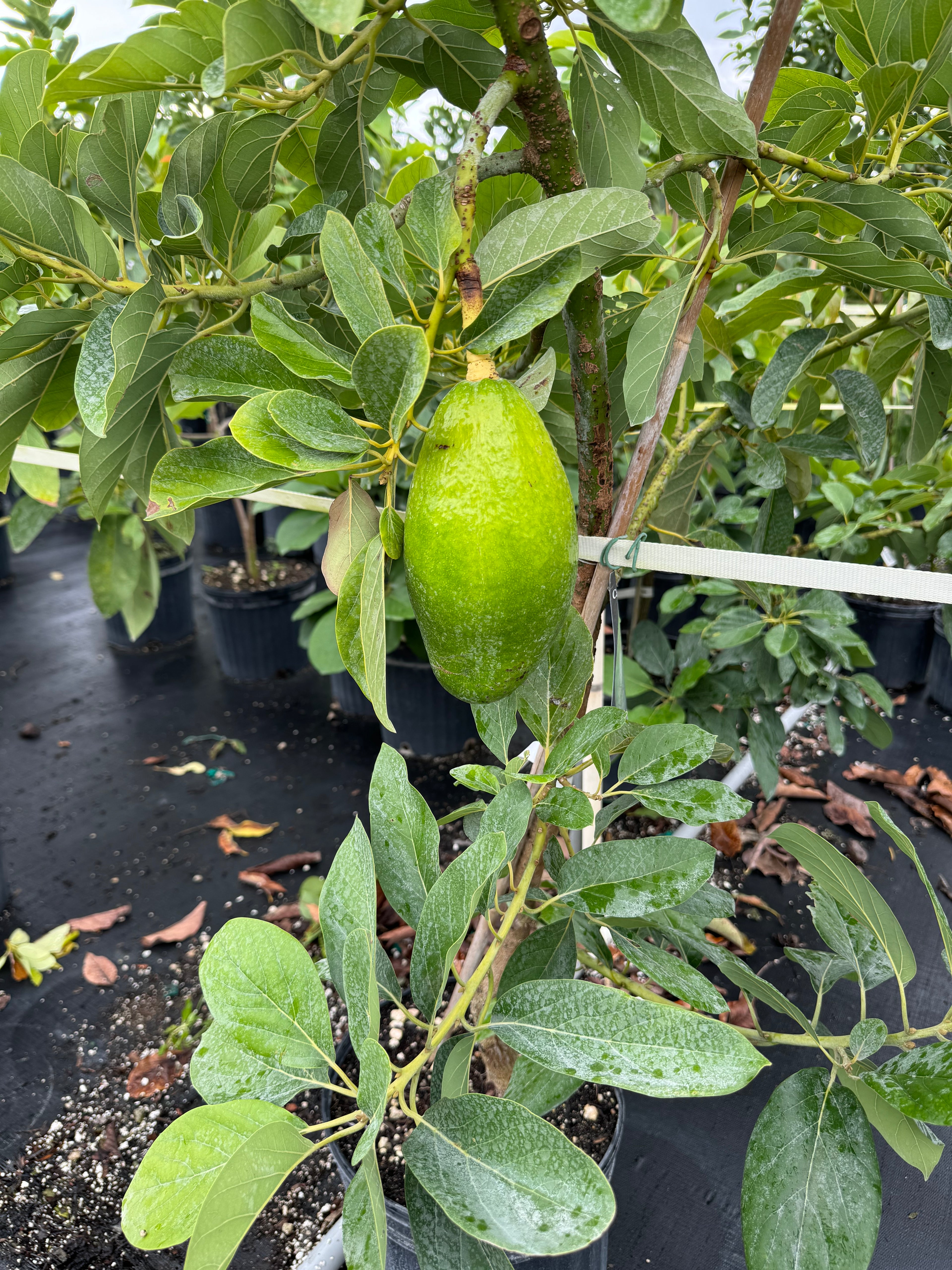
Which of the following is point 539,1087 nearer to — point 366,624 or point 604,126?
point 366,624

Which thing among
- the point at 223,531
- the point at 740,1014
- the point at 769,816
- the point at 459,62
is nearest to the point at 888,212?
the point at 459,62

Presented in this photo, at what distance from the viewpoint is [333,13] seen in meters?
0.26

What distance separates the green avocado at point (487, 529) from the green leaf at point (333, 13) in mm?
142

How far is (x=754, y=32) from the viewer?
252 centimetres

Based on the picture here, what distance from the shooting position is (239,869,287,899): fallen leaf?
1545 mm

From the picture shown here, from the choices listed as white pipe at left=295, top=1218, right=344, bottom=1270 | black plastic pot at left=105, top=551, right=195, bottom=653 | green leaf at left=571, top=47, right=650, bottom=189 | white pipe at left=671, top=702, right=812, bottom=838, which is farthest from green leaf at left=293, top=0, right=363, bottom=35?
black plastic pot at left=105, top=551, right=195, bottom=653

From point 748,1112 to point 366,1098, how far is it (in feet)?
3.16

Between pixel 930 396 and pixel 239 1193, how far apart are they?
0.79 m

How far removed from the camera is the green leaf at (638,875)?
1.55 ft

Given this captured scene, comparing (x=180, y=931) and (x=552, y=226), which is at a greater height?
(x=552, y=226)

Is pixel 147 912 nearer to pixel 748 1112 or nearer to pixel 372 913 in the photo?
pixel 748 1112

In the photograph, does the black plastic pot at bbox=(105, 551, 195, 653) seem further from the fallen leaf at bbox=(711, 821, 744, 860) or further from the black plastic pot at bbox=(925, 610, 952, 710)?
the black plastic pot at bbox=(925, 610, 952, 710)

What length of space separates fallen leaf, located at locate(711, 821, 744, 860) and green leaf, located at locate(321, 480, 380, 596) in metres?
1.29

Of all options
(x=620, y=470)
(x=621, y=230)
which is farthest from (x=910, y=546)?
(x=621, y=230)
